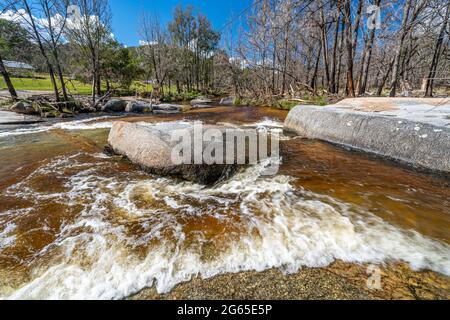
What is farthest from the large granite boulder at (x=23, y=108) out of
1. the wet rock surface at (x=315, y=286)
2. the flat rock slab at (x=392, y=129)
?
the wet rock surface at (x=315, y=286)

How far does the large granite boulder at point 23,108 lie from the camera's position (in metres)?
10.3

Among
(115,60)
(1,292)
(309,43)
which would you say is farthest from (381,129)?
(115,60)

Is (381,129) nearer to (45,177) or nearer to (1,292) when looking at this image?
(1,292)

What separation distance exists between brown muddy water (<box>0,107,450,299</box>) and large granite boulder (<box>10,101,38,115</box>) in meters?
8.74

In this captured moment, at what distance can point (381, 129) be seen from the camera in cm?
443

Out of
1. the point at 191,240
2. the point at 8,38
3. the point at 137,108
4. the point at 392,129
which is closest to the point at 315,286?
the point at 191,240

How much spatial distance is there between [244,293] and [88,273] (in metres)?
1.27

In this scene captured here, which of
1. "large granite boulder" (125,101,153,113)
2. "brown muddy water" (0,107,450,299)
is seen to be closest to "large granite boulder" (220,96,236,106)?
"large granite boulder" (125,101,153,113)

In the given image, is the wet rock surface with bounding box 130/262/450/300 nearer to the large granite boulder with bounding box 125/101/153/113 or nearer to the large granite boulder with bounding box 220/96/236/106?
the large granite boulder with bounding box 125/101/153/113

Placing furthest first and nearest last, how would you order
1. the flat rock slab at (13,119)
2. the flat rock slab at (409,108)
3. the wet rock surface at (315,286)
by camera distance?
the flat rock slab at (13,119), the flat rock slab at (409,108), the wet rock surface at (315,286)

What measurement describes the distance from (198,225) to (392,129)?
4.36 m

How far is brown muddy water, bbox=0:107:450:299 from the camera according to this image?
172 centimetres

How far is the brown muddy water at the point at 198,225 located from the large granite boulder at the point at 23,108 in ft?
28.7

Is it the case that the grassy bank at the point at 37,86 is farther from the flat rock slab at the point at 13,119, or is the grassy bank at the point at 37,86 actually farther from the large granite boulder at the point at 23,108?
the flat rock slab at the point at 13,119
